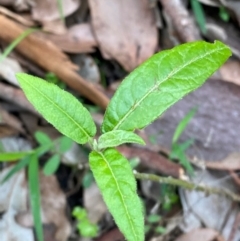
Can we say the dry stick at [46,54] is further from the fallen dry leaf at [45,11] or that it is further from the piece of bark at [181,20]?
the piece of bark at [181,20]

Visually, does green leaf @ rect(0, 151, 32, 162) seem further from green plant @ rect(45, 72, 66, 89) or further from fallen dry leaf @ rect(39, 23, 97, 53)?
fallen dry leaf @ rect(39, 23, 97, 53)

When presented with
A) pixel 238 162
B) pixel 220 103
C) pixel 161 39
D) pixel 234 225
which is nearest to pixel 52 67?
pixel 161 39

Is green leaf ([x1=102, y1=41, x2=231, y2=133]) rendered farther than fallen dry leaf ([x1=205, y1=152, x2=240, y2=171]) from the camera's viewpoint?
No

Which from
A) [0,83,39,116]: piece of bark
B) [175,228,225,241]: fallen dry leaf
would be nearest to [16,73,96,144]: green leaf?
[0,83,39,116]: piece of bark

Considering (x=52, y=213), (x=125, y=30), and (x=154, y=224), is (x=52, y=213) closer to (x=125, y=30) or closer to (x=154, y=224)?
(x=154, y=224)

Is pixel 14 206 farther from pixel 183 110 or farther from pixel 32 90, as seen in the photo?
pixel 32 90
